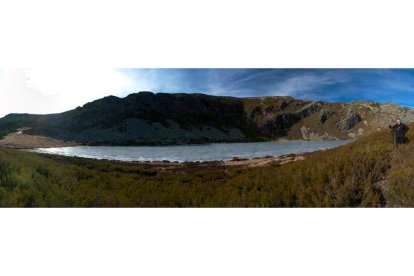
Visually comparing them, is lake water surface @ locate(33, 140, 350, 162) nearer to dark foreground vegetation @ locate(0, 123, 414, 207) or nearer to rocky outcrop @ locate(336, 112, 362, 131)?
dark foreground vegetation @ locate(0, 123, 414, 207)

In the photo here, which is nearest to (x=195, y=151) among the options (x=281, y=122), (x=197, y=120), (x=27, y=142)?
(x=197, y=120)

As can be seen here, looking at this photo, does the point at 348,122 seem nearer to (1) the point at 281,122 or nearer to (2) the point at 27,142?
(1) the point at 281,122

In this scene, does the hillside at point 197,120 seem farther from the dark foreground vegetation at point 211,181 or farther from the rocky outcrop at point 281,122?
the dark foreground vegetation at point 211,181

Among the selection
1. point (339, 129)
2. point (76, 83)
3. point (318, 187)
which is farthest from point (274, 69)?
point (76, 83)

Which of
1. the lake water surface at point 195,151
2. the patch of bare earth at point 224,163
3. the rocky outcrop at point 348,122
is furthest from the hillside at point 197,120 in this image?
the patch of bare earth at point 224,163

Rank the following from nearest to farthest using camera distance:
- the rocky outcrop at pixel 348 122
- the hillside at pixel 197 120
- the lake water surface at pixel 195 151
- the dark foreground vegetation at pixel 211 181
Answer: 1. the dark foreground vegetation at pixel 211 181
2. the lake water surface at pixel 195 151
3. the hillside at pixel 197 120
4. the rocky outcrop at pixel 348 122

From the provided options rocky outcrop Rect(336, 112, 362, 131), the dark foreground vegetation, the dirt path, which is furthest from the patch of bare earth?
the dirt path
